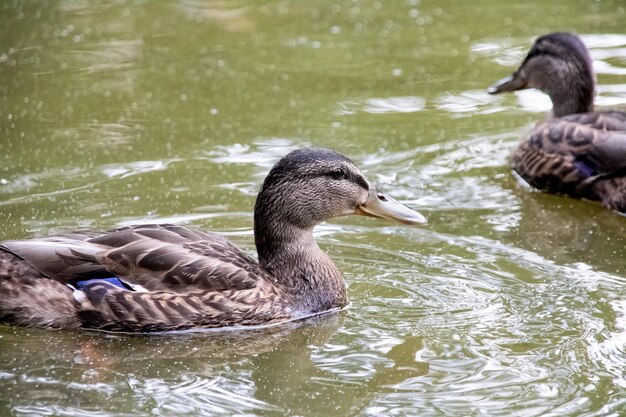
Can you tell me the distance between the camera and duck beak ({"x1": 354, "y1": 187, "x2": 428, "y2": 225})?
7363 mm

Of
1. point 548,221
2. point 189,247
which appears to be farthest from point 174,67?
point 189,247

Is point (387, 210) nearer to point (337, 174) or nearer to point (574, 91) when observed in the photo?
→ point (337, 174)

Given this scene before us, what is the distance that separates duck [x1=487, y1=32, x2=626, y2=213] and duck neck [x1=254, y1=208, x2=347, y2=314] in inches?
105

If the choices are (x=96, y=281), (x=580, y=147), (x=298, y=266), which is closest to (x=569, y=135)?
(x=580, y=147)

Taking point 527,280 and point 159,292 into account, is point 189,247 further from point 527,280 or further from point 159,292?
point 527,280

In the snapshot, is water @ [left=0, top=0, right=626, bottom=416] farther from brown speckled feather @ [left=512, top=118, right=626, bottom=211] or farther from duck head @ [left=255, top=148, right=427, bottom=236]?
duck head @ [left=255, top=148, right=427, bottom=236]

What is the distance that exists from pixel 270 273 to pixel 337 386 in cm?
128

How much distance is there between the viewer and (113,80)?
1187cm

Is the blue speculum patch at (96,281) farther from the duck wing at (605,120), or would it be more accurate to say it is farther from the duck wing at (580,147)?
the duck wing at (605,120)

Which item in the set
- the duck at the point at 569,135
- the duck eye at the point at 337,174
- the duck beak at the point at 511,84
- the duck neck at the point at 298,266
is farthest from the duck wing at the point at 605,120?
the duck neck at the point at 298,266

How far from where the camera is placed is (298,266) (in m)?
7.14

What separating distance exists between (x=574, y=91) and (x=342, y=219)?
2.68m

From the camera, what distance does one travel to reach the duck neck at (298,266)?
707 cm

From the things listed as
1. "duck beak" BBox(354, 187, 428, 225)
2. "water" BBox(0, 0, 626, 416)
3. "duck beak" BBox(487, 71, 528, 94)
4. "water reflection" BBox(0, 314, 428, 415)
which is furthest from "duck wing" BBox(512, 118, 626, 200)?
"water reflection" BBox(0, 314, 428, 415)
